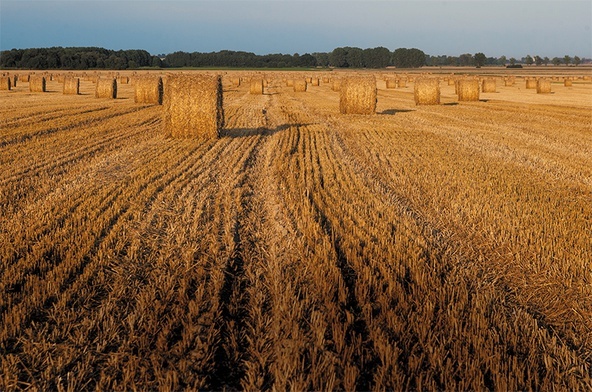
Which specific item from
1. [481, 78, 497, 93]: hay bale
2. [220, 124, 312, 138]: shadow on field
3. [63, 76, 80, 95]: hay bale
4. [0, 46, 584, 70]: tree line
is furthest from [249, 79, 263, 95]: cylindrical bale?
[0, 46, 584, 70]: tree line

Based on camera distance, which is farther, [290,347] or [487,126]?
[487,126]

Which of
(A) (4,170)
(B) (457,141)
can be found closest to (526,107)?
(B) (457,141)

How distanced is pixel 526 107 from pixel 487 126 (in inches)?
400

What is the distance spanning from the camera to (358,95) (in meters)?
22.4

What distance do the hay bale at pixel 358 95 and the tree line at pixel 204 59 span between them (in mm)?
98749

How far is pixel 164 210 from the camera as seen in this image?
7.20 metres

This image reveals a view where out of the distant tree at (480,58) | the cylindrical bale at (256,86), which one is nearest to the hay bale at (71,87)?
the cylindrical bale at (256,86)

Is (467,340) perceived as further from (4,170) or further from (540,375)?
(4,170)

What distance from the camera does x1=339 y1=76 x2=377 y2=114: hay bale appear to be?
72.9 feet

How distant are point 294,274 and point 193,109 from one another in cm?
1081

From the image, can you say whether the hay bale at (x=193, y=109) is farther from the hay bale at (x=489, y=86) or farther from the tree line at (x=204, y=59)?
the tree line at (x=204, y=59)

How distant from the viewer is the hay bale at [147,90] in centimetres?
2764

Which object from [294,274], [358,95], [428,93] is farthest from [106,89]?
[294,274]

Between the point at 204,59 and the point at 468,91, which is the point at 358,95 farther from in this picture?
the point at 204,59
